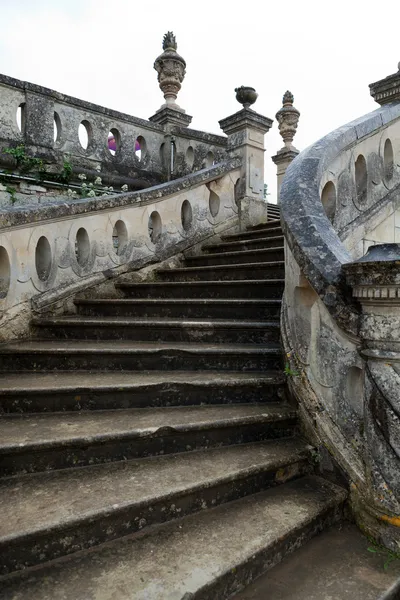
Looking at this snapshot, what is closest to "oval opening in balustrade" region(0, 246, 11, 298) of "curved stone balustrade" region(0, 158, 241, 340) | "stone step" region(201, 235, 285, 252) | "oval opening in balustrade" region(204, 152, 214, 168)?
"curved stone balustrade" region(0, 158, 241, 340)

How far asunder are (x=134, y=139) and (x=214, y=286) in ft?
10.9

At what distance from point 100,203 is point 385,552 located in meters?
3.61

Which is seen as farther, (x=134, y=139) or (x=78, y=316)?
(x=134, y=139)

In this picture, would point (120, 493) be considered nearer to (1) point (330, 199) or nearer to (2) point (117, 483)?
(2) point (117, 483)

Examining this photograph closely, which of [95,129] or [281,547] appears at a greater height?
[95,129]

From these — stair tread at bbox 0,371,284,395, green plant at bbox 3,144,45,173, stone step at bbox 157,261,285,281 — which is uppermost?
green plant at bbox 3,144,45,173

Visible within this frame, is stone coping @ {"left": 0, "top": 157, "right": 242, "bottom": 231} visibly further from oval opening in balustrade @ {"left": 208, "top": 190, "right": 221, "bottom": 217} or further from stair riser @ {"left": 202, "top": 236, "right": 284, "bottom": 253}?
stair riser @ {"left": 202, "top": 236, "right": 284, "bottom": 253}

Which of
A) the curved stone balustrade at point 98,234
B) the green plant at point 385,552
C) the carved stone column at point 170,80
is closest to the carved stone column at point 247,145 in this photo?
the curved stone balustrade at point 98,234

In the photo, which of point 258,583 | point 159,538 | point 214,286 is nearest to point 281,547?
point 258,583

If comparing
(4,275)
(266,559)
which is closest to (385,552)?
(266,559)

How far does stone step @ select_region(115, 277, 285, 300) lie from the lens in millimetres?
3791

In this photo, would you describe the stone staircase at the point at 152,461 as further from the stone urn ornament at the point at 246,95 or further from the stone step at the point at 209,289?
the stone urn ornament at the point at 246,95

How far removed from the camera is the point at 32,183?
16.4 feet

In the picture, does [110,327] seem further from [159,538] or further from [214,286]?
[159,538]
